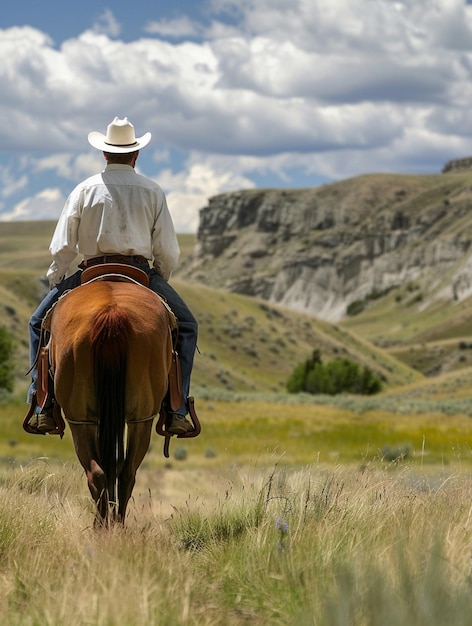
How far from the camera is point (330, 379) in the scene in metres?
71.6

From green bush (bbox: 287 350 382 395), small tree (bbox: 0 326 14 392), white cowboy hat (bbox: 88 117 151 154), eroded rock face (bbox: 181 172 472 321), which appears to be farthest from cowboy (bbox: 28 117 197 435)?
eroded rock face (bbox: 181 172 472 321)

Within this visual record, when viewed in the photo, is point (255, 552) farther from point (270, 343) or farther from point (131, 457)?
point (270, 343)

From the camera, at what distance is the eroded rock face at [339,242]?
518 feet

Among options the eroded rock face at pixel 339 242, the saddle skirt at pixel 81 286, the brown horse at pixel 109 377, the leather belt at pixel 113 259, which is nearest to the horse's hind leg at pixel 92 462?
the brown horse at pixel 109 377

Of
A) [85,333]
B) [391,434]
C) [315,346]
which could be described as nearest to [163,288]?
[85,333]

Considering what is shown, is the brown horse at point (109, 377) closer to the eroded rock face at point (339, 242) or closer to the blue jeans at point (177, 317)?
the blue jeans at point (177, 317)

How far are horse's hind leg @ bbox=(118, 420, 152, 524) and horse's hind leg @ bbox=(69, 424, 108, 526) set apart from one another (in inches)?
8.0

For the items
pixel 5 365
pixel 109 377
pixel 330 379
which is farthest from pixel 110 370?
pixel 330 379

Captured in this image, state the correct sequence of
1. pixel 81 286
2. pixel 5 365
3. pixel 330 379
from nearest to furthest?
1. pixel 81 286
2. pixel 5 365
3. pixel 330 379

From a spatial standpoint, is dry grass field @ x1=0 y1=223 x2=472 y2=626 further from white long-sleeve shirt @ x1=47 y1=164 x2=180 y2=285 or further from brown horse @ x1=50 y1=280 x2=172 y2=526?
white long-sleeve shirt @ x1=47 y1=164 x2=180 y2=285

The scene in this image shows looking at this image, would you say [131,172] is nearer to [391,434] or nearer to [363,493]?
[363,493]

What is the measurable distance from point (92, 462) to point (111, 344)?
0.89 metres

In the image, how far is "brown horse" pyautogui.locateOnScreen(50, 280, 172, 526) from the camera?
6953mm

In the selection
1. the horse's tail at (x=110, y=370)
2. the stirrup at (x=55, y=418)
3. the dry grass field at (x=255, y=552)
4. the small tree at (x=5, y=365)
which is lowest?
the small tree at (x=5, y=365)
